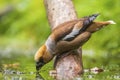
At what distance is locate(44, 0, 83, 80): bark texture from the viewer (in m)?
6.54

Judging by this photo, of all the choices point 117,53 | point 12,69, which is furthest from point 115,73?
point 117,53

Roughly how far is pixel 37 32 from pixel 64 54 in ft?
17.3

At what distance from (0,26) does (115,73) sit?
590cm

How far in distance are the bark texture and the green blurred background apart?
1.46 m

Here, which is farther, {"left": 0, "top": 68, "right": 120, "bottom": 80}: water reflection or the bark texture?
{"left": 0, "top": 68, "right": 120, "bottom": 80}: water reflection

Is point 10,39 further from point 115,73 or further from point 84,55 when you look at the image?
point 115,73

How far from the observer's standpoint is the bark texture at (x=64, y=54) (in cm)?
654

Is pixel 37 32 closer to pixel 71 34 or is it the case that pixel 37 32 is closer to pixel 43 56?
pixel 43 56

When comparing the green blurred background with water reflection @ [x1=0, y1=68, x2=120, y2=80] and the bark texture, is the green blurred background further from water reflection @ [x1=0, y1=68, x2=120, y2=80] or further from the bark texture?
the bark texture

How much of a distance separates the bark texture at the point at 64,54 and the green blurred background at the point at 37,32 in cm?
146

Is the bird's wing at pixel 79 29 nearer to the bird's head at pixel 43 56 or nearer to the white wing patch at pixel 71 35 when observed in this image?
the white wing patch at pixel 71 35

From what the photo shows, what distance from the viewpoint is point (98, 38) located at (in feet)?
34.6

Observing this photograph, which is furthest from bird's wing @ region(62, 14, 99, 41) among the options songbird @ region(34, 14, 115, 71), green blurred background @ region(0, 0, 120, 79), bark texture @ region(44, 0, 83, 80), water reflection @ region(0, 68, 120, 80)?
green blurred background @ region(0, 0, 120, 79)

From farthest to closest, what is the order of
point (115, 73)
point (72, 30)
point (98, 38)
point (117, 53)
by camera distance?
point (98, 38) < point (117, 53) < point (115, 73) < point (72, 30)
